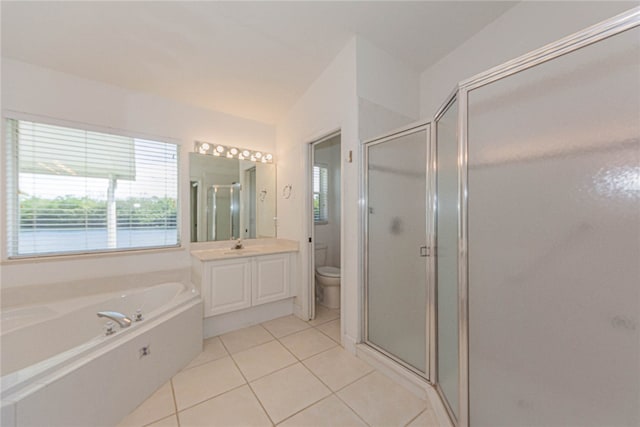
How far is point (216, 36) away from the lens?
1.79 metres

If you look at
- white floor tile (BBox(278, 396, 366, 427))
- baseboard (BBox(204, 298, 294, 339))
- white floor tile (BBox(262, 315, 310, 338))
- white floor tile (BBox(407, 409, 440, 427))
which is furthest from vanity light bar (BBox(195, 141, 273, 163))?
white floor tile (BBox(407, 409, 440, 427))

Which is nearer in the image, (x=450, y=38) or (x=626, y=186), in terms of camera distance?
(x=626, y=186)

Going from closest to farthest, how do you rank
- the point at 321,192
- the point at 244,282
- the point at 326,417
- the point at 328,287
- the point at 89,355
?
the point at 89,355 < the point at 326,417 < the point at 244,282 < the point at 328,287 < the point at 321,192

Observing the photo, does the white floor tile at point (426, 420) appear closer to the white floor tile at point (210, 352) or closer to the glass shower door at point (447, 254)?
the glass shower door at point (447, 254)

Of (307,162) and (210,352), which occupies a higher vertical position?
(307,162)

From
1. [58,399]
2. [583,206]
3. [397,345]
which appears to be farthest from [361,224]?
[58,399]

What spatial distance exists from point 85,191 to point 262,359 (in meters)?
2.12

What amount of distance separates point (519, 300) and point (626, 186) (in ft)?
1.70

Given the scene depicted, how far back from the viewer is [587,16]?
1413 mm

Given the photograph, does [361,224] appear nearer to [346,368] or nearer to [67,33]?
[346,368]

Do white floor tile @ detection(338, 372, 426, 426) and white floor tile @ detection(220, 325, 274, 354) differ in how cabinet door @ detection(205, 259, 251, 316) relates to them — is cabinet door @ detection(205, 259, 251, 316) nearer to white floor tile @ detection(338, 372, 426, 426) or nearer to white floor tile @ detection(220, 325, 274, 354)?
white floor tile @ detection(220, 325, 274, 354)

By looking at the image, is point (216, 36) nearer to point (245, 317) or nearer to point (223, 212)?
point (223, 212)

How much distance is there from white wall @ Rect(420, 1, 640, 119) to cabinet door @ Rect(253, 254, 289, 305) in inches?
89.0

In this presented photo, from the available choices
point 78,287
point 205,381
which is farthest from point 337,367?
point 78,287
